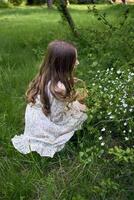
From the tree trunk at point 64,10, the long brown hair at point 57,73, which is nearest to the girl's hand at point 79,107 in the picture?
the long brown hair at point 57,73

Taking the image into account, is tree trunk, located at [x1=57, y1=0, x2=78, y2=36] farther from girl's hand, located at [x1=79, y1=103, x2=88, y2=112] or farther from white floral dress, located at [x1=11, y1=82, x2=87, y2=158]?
white floral dress, located at [x1=11, y1=82, x2=87, y2=158]

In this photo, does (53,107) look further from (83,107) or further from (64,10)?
(64,10)

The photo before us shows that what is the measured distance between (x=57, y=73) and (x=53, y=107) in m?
0.30

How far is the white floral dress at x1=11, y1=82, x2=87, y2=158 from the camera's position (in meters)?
5.31

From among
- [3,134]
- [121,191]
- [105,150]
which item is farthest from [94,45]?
[121,191]

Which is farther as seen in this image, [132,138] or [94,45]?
[94,45]

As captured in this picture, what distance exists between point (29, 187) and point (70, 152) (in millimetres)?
653

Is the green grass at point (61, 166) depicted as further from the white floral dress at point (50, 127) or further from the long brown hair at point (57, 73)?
the long brown hair at point (57, 73)

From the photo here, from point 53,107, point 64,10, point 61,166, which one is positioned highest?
point 53,107

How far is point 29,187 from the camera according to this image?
4723 mm

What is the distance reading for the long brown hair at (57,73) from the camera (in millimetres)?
Answer: 5312

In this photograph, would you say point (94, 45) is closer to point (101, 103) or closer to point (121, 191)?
point (101, 103)

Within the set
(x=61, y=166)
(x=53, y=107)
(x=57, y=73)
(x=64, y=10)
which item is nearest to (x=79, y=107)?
(x=53, y=107)

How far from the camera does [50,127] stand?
17.6ft
